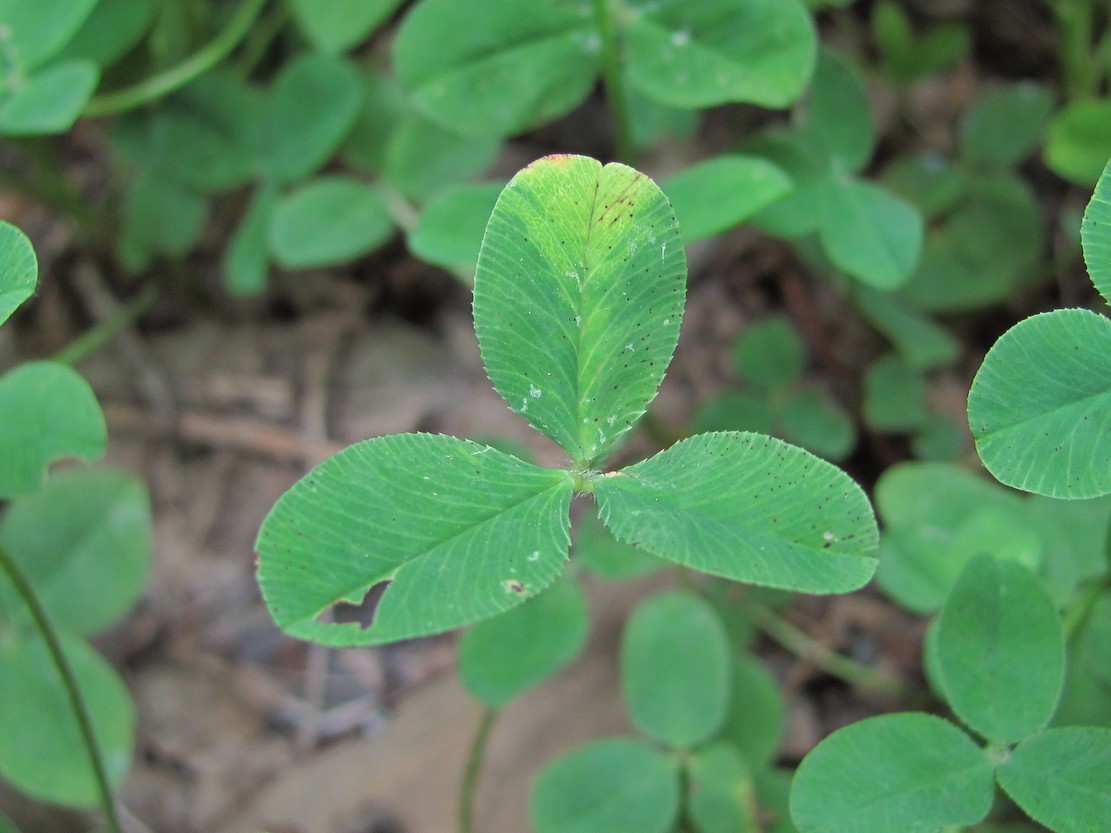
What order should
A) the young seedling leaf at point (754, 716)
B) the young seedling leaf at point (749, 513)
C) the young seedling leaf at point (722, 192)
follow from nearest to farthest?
the young seedling leaf at point (749, 513) → the young seedling leaf at point (722, 192) → the young seedling leaf at point (754, 716)

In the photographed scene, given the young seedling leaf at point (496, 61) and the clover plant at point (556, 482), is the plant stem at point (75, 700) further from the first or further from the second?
the young seedling leaf at point (496, 61)

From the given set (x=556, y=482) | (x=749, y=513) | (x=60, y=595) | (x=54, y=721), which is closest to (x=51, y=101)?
(x=60, y=595)

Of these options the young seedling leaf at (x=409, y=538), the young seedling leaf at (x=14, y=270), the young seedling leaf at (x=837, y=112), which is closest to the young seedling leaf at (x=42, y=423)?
the young seedling leaf at (x=14, y=270)

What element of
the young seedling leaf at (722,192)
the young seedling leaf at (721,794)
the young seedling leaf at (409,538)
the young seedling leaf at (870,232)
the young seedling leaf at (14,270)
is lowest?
the young seedling leaf at (721,794)

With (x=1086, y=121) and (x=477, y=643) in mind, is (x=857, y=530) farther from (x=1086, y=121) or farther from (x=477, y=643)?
Answer: (x=1086, y=121)

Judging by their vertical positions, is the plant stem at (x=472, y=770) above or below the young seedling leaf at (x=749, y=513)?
below

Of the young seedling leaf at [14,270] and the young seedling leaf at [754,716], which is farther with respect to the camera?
the young seedling leaf at [754,716]

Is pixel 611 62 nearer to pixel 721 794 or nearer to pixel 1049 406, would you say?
pixel 1049 406

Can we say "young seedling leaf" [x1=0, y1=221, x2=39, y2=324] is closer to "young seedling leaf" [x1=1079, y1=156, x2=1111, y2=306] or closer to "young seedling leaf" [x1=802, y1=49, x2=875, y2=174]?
"young seedling leaf" [x1=1079, y1=156, x2=1111, y2=306]
